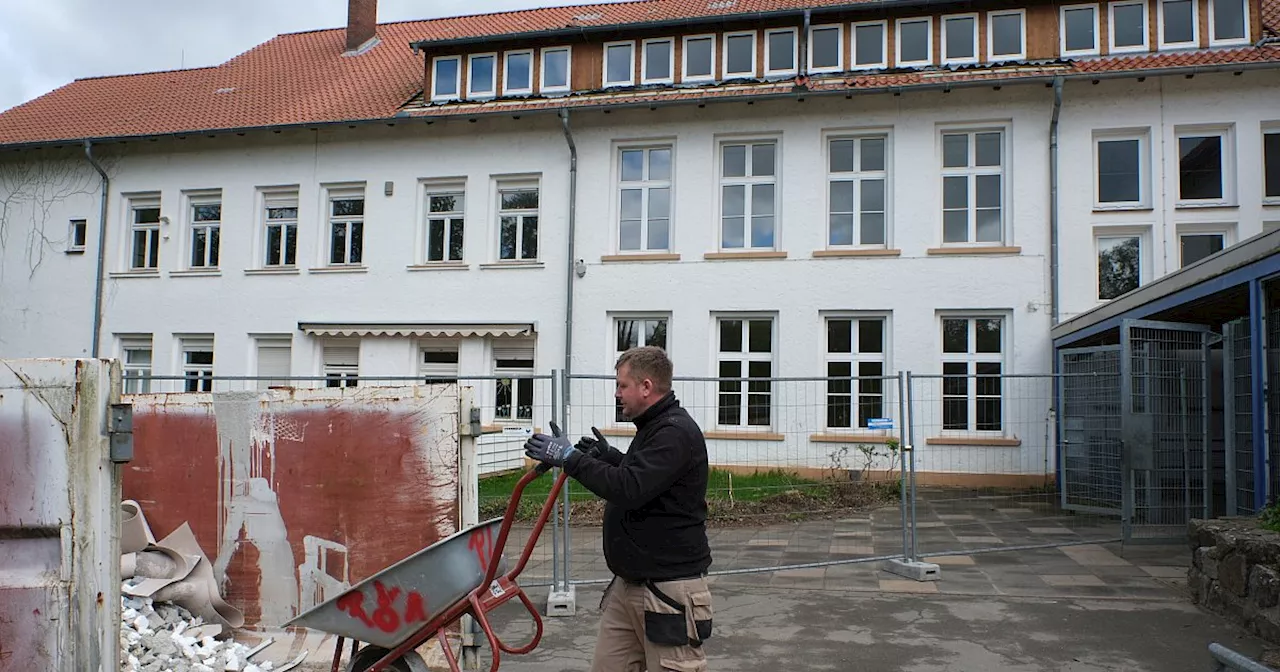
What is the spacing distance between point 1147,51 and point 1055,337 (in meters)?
5.47

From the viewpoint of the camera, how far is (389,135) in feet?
59.6

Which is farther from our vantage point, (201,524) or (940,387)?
(940,387)

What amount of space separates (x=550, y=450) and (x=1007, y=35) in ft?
50.9

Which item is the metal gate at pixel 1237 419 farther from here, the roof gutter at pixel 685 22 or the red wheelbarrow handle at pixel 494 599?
the roof gutter at pixel 685 22

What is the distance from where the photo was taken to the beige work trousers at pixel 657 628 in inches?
131

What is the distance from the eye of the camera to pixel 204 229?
64.0ft

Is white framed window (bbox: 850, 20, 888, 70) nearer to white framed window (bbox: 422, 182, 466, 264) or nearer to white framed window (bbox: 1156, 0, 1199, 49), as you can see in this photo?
white framed window (bbox: 1156, 0, 1199, 49)

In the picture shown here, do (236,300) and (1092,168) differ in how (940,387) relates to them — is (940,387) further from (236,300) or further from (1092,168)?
(236,300)

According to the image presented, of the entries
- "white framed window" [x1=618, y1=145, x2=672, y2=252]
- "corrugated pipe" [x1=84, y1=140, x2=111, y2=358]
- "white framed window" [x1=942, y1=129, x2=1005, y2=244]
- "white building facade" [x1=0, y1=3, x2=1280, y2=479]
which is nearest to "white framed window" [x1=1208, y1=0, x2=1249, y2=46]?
"white building facade" [x1=0, y1=3, x2=1280, y2=479]

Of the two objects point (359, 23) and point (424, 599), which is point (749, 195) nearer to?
point (359, 23)

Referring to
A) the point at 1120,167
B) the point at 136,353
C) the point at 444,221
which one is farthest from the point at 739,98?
the point at 136,353

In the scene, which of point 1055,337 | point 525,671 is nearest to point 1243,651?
Result: point 525,671

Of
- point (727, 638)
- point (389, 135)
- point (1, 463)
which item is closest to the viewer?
point (1, 463)

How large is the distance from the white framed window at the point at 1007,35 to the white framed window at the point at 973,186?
151cm
